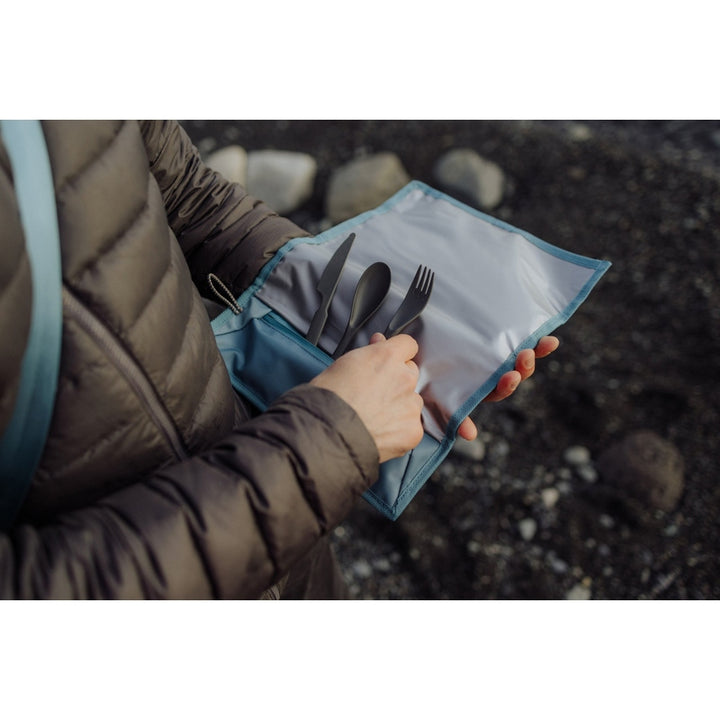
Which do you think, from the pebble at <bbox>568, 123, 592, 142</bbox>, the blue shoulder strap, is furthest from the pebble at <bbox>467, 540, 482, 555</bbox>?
the pebble at <bbox>568, 123, 592, 142</bbox>

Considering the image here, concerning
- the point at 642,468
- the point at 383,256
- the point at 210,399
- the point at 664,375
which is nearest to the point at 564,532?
the point at 642,468

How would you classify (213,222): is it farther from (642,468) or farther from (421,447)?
(642,468)

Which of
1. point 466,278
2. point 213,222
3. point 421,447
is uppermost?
point 213,222

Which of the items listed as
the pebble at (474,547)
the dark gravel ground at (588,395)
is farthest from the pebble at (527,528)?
the pebble at (474,547)

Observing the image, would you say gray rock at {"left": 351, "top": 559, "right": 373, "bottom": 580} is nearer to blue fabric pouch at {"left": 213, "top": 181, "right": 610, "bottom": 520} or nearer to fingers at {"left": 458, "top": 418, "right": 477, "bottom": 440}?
blue fabric pouch at {"left": 213, "top": 181, "right": 610, "bottom": 520}

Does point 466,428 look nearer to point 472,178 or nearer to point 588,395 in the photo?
point 588,395

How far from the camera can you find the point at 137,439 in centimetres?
80

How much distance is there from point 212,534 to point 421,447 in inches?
18.1

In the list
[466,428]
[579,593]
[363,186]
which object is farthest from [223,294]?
[363,186]

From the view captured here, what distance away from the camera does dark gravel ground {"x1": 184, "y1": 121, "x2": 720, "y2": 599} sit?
75.7 inches

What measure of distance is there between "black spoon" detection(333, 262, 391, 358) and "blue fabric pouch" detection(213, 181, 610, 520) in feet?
0.06

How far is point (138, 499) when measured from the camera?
0.73 m

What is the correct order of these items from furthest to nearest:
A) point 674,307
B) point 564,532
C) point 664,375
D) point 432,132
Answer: point 432,132 < point 674,307 < point 664,375 < point 564,532

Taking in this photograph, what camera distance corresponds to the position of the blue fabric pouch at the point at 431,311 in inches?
42.4
